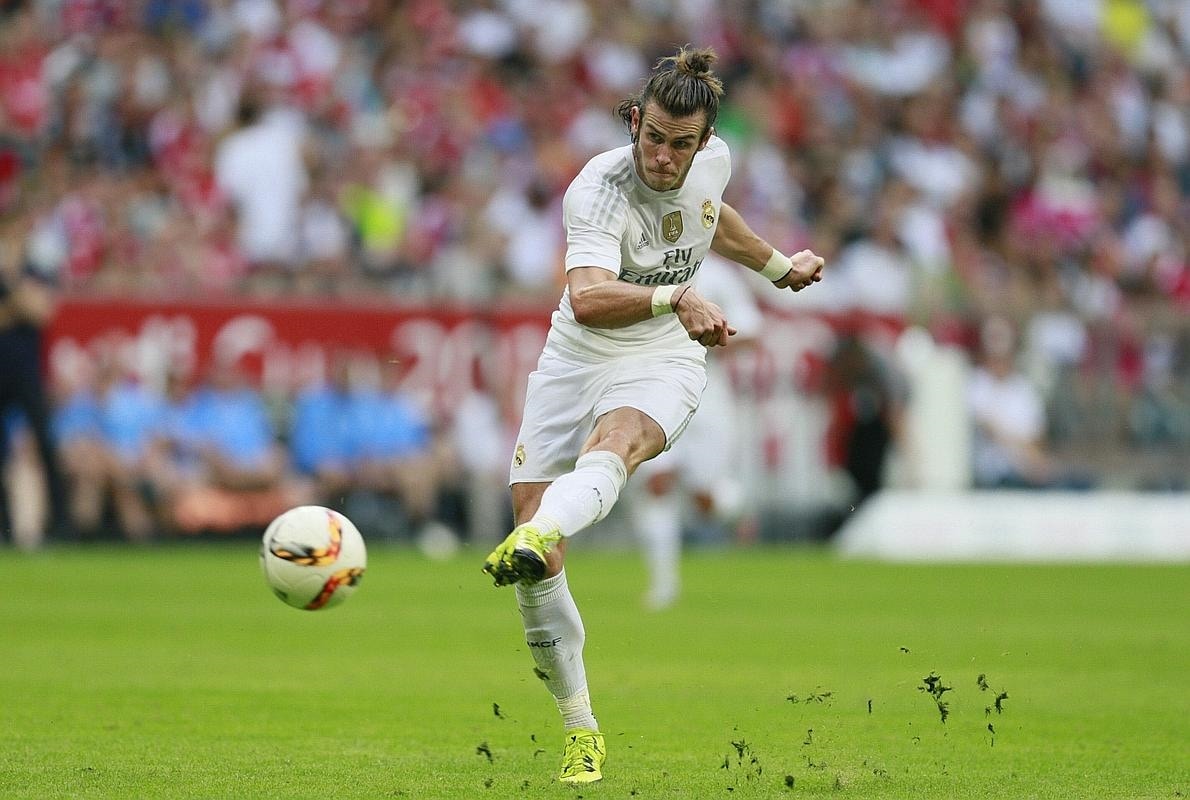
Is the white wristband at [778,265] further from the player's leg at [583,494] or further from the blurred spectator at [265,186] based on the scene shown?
the blurred spectator at [265,186]

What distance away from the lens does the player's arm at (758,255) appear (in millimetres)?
7949

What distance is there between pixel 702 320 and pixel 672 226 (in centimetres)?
91

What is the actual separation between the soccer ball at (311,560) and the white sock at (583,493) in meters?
0.74

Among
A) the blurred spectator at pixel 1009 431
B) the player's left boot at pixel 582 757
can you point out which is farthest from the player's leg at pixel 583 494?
the blurred spectator at pixel 1009 431

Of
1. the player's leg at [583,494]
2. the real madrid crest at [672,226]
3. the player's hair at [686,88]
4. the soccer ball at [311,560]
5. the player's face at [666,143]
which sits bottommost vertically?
the soccer ball at [311,560]

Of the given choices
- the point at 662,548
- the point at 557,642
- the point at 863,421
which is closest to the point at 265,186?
the point at 863,421

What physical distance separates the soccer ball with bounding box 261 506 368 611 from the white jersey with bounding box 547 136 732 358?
1.20m

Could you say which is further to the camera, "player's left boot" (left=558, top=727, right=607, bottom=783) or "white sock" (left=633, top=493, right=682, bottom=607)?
"white sock" (left=633, top=493, right=682, bottom=607)

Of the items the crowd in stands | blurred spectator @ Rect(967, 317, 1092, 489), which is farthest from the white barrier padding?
the crowd in stands

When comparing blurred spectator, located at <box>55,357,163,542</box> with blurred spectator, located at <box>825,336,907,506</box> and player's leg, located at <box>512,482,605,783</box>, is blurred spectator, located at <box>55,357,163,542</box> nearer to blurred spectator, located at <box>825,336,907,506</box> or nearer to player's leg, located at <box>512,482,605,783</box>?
blurred spectator, located at <box>825,336,907,506</box>

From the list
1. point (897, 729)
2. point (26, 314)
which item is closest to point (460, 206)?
point (26, 314)

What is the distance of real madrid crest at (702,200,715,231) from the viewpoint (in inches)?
301

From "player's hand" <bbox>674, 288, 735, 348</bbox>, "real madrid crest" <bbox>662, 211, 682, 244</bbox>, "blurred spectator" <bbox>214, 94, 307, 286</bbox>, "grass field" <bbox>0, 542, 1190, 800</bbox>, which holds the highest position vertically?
"blurred spectator" <bbox>214, 94, 307, 286</bbox>

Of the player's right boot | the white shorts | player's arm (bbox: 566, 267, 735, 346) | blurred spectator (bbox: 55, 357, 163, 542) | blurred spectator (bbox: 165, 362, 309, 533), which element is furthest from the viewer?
blurred spectator (bbox: 165, 362, 309, 533)
